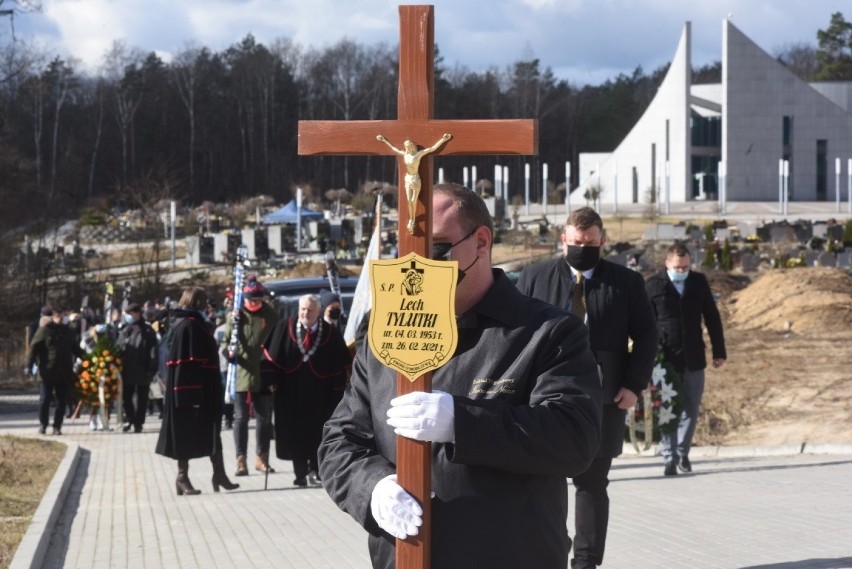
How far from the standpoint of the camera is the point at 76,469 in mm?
14039

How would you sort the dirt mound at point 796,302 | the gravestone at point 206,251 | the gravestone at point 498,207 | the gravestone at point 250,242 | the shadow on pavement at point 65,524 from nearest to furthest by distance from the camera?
the shadow on pavement at point 65,524
the dirt mound at point 796,302
the gravestone at point 250,242
the gravestone at point 206,251
the gravestone at point 498,207

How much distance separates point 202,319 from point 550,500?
8.42m

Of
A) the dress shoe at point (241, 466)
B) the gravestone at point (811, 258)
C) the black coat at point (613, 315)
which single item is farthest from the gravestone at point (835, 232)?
the black coat at point (613, 315)

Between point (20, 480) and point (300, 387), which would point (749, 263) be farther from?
point (20, 480)

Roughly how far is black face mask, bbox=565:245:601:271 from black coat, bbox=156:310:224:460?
194 inches

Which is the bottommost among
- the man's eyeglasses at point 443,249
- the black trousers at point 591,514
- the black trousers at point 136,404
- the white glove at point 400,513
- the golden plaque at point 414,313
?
the black trousers at point 136,404

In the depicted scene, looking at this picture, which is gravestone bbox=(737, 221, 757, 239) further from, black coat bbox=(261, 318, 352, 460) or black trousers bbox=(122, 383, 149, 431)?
black coat bbox=(261, 318, 352, 460)

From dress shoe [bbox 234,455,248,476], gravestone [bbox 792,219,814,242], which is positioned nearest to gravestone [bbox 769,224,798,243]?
gravestone [bbox 792,219,814,242]

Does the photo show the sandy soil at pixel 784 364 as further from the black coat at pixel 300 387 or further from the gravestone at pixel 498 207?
the gravestone at pixel 498 207

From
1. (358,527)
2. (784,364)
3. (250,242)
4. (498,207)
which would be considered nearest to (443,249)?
(358,527)

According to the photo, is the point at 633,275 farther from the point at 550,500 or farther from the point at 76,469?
the point at 76,469

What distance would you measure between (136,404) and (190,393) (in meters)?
7.97

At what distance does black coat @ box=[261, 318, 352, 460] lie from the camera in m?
12.0

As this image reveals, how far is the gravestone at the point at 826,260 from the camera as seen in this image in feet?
127
